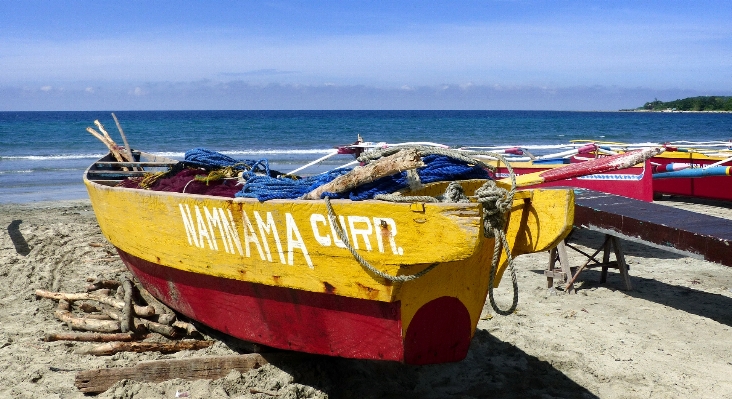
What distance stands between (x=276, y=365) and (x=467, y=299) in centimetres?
137

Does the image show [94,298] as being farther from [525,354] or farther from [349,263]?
[525,354]

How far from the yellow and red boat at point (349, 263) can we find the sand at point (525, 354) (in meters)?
0.54

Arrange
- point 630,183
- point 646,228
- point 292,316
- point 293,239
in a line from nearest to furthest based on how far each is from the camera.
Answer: point 293,239, point 292,316, point 646,228, point 630,183

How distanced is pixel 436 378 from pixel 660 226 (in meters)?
2.21

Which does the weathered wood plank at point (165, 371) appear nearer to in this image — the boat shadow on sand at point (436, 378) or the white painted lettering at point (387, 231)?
the boat shadow on sand at point (436, 378)

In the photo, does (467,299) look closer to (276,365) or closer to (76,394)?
(276,365)

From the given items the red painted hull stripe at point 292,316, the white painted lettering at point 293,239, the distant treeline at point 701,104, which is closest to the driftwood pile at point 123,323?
the red painted hull stripe at point 292,316

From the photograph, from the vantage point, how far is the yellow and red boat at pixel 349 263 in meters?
2.95

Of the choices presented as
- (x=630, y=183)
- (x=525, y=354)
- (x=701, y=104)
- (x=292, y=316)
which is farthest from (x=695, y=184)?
(x=701, y=104)

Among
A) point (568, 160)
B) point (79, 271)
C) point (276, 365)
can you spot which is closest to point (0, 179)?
point (79, 271)

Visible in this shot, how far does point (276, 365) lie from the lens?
409cm

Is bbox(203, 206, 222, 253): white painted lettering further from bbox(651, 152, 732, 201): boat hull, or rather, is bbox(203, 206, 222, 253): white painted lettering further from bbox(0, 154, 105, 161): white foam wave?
bbox(0, 154, 105, 161): white foam wave

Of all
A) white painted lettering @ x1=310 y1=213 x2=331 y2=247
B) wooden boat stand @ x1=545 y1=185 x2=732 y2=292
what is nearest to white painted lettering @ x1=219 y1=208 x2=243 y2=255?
white painted lettering @ x1=310 y1=213 x2=331 y2=247

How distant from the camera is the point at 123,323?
4688mm
